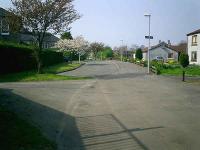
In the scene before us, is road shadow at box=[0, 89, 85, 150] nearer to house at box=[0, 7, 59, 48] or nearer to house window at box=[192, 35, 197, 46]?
house at box=[0, 7, 59, 48]

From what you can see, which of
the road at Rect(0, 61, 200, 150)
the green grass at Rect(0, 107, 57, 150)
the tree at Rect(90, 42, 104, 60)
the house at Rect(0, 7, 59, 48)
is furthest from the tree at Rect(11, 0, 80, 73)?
the tree at Rect(90, 42, 104, 60)

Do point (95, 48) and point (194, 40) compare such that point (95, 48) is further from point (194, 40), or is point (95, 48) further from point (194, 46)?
point (194, 46)

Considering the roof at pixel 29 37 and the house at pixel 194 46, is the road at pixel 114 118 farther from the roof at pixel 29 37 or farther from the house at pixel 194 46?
the house at pixel 194 46

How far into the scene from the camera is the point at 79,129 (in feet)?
34.2

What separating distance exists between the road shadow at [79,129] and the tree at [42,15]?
54.7 feet

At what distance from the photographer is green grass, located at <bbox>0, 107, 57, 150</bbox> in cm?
792

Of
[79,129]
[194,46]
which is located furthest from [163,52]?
[79,129]

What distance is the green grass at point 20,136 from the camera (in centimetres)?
792

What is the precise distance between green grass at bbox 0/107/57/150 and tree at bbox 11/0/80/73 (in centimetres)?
2036

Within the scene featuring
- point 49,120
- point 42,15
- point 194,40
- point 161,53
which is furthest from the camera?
point 161,53

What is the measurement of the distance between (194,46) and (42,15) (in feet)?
117

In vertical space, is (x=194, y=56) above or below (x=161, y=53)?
below

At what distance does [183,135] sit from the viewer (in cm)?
973

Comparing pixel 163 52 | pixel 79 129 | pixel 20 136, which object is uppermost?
pixel 163 52
